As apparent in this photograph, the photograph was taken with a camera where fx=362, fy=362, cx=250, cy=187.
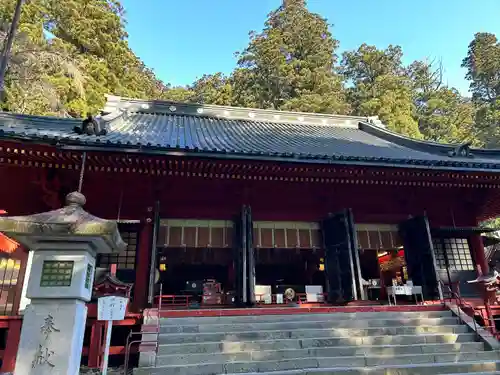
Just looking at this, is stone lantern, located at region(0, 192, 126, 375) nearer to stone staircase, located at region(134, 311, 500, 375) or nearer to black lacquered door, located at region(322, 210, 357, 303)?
stone staircase, located at region(134, 311, 500, 375)

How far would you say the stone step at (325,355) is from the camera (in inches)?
225

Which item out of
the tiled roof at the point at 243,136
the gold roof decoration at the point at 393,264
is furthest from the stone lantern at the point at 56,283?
the gold roof decoration at the point at 393,264

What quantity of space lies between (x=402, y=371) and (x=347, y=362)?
33.1 inches

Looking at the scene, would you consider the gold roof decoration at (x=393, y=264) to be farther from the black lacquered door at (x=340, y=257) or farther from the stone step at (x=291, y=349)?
the stone step at (x=291, y=349)

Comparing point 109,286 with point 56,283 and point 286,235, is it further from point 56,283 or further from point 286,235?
point 286,235

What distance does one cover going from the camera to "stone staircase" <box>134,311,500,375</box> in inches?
224

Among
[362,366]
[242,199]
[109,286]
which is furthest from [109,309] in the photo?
[242,199]

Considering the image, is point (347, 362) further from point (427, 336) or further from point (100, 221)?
point (100, 221)

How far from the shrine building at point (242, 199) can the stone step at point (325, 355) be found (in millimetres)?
2006

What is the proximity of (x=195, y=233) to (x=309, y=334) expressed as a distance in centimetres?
408

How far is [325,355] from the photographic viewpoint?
6102 mm

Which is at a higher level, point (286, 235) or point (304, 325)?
point (286, 235)

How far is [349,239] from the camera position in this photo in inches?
354

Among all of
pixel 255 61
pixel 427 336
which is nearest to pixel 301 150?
pixel 427 336
